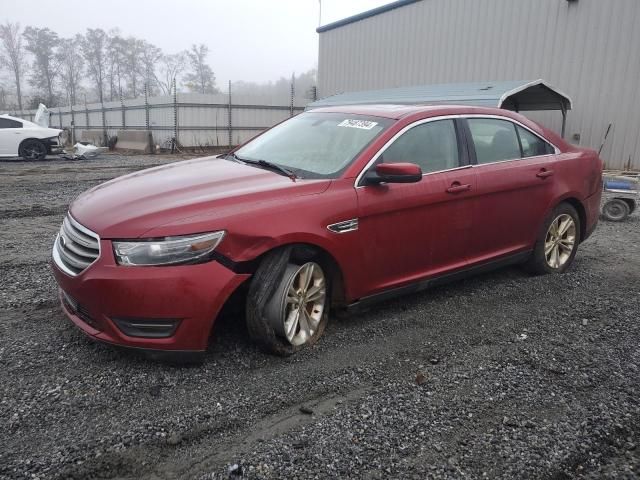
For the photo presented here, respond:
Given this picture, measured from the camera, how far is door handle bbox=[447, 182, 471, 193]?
154 inches

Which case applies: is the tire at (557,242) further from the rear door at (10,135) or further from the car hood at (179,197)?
the rear door at (10,135)

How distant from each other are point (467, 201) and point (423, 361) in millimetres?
1408

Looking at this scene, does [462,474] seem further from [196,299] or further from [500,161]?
[500,161]

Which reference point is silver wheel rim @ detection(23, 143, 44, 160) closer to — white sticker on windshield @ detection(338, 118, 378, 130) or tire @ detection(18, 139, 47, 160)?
tire @ detection(18, 139, 47, 160)

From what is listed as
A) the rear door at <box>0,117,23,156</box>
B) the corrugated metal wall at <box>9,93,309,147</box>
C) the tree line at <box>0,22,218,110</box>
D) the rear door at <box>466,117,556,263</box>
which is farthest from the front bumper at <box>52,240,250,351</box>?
the tree line at <box>0,22,218,110</box>

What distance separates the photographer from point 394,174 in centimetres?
338

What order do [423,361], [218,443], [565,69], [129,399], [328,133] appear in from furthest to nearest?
[565,69], [328,133], [423,361], [129,399], [218,443]

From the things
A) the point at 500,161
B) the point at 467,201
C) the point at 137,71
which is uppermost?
the point at 137,71

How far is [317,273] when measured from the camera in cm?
338

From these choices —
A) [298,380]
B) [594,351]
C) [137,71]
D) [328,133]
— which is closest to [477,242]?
[594,351]

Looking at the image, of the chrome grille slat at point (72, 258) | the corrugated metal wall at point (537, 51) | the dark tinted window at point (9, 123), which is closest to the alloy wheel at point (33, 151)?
the dark tinted window at point (9, 123)

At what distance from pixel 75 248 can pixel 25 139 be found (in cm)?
1604

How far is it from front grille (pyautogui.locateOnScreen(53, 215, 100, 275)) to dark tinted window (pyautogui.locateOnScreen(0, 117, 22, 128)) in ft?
51.2

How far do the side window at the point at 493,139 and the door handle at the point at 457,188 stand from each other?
34cm
